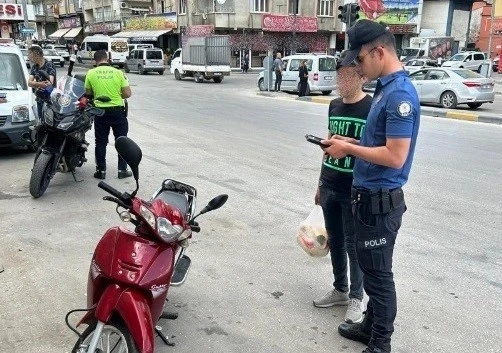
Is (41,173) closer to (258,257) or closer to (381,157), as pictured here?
→ (258,257)

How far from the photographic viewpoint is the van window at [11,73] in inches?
324

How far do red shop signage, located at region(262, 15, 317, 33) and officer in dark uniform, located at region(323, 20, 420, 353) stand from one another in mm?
43493

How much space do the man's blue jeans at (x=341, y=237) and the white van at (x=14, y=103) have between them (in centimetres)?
524

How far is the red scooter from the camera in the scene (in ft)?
7.79

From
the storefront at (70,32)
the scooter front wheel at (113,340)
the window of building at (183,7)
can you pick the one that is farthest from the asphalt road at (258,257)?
the storefront at (70,32)

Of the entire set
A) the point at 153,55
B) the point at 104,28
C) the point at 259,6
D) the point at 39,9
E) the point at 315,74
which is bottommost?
the point at 315,74

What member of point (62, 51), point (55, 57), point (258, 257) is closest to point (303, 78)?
point (258, 257)

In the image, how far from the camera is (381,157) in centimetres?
243

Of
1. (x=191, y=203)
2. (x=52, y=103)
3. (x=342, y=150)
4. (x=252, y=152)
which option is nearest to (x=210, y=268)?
(x=191, y=203)

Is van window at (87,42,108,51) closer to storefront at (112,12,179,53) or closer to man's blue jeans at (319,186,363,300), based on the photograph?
storefront at (112,12,179,53)

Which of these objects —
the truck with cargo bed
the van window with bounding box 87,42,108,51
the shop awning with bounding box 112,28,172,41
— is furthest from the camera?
the shop awning with bounding box 112,28,172,41

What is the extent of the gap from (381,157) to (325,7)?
4890 cm

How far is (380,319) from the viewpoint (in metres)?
2.79

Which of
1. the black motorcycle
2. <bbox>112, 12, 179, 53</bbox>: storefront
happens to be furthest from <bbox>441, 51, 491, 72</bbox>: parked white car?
the black motorcycle
